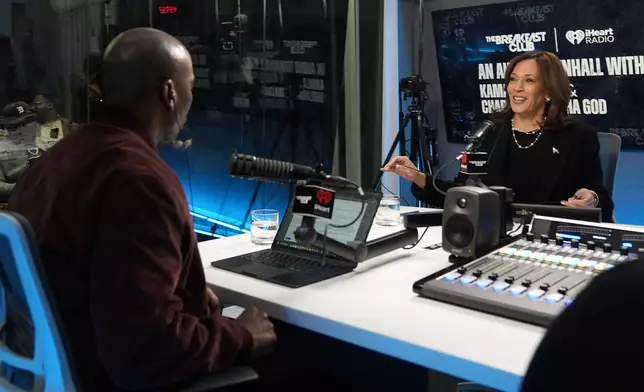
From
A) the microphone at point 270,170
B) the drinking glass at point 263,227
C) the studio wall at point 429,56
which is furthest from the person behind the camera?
the studio wall at point 429,56

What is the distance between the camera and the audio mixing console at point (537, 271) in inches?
47.8

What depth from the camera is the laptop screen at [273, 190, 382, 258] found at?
164cm

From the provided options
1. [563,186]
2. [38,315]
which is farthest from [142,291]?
[563,186]

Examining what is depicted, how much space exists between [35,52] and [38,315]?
11.1 feet

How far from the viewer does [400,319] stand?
4.04ft

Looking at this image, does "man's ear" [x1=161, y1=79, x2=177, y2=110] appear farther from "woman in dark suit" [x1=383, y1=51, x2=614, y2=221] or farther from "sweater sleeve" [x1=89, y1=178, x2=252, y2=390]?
"woman in dark suit" [x1=383, y1=51, x2=614, y2=221]

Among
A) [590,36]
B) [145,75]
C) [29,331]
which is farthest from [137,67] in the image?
[590,36]

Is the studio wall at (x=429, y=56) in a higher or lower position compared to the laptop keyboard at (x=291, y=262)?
→ higher

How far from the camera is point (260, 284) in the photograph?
4.91ft

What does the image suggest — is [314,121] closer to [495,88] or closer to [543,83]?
[495,88]

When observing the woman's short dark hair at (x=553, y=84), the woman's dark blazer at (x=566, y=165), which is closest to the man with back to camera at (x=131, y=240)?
the woman's dark blazer at (x=566, y=165)

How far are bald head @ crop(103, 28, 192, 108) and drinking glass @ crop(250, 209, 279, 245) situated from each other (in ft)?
2.43

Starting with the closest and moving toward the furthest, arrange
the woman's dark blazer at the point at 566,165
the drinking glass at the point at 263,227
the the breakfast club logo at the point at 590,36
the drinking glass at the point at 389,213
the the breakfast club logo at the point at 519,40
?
the drinking glass at the point at 263,227, the drinking glass at the point at 389,213, the woman's dark blazer at the point at 566,165, the the breakfast club logo at the point at 590,36, the the breakfast club logo at the point at 519,40

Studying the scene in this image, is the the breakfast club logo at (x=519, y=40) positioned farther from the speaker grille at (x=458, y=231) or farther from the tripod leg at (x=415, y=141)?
the speaker grille at (x=458, y=231)
